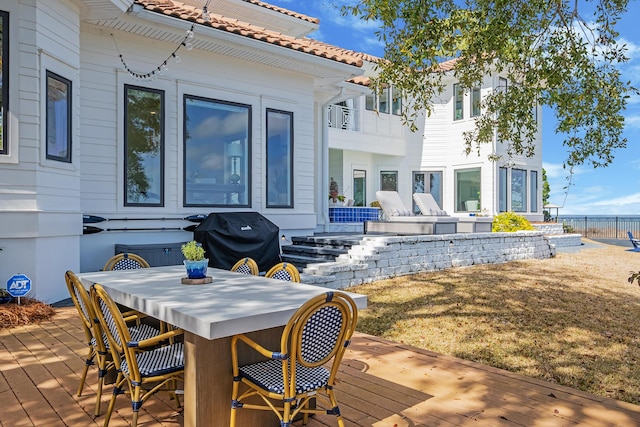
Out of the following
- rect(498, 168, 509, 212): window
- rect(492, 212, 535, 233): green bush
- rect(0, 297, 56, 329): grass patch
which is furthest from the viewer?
rect(498, 168, 509, 212): window

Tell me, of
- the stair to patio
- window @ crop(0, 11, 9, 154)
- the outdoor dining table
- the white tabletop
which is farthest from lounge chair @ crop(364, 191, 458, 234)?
window @ crop(0, 11, 9, 154)

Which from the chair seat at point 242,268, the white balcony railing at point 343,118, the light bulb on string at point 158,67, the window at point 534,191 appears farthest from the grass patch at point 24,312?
the window at point 534,191

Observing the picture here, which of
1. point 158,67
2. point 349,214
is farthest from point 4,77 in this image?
point 349,214

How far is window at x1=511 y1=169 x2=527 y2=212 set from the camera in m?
17.2

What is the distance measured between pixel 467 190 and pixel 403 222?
658 centimetres

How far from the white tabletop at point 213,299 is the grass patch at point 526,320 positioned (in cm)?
220

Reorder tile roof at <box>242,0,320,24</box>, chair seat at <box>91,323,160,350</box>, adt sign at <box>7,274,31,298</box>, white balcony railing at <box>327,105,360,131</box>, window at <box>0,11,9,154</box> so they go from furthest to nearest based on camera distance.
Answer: white balcony railing at <box>327,105,360,131</box> < tile roof at <box>242,0,320,24</box> < window at <box>0,11,9,154</box> < adt sign at <box>7,274,31,298</box> < chair seat at <box>91,323,160,350</box>

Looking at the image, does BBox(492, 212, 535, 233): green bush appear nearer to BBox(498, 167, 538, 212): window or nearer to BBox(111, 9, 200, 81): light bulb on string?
BBox(498, 167, 538, 212): window

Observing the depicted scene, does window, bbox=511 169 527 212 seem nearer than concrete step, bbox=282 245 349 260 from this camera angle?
No

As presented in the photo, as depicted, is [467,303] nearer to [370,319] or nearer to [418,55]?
[370,319]

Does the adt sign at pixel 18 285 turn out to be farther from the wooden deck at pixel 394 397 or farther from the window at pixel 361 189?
the window at pixel 361 189

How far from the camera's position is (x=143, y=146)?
24.7ft

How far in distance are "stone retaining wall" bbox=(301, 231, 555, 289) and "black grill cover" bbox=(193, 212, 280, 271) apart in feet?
2.81

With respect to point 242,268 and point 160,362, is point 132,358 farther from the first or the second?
point 242,268
